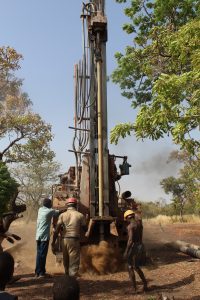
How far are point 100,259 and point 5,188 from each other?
2849 mm

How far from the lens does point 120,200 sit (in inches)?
457

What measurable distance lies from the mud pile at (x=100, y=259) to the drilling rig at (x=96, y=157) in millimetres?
298

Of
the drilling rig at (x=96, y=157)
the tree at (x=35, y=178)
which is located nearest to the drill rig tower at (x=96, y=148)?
the drilling rig at (x=96, y=157)

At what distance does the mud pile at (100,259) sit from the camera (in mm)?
9375

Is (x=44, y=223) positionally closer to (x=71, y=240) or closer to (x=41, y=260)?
(x=41, y=260)

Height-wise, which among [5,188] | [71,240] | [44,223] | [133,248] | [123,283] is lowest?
[123,283]

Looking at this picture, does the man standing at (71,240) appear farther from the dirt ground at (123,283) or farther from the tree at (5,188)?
the tree at (5,188)

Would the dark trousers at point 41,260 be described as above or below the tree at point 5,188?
below

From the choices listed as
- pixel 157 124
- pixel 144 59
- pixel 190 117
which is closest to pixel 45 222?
pixel 157 124

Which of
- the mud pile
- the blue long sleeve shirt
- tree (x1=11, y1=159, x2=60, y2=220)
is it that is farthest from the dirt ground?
tree (x1=11, y1=159, x2=60, y2=220)

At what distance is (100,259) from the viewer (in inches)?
374

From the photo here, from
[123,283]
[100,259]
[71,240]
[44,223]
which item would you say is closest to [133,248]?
[123,283]

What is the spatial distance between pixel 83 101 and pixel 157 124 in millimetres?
3063

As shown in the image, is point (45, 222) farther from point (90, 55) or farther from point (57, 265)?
point (90, 55)
